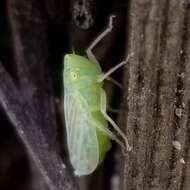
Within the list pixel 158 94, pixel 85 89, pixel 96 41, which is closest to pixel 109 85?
pixel 85 89

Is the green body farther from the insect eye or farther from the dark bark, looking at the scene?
the dark bark

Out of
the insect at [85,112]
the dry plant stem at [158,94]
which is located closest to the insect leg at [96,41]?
the insect at [85,112]

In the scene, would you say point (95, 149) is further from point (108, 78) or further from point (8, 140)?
point (8, 140)

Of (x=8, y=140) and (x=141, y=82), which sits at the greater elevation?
(x=141, y=82)

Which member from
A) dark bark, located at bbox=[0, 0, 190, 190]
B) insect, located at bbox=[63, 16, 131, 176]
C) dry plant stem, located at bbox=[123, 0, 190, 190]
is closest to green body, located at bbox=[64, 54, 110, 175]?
insect, located at bbox=[63, 16, 131, 176]

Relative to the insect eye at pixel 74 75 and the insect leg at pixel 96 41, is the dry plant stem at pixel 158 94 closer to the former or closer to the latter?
the insect leg at pixel 96 41

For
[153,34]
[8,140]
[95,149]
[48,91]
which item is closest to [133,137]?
[153,34]

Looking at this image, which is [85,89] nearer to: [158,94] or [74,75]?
[74,75]

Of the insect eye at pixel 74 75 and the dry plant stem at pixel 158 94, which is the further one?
the insect eye at pixel 74 75

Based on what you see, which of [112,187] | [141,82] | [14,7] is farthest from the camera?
[112,187]
